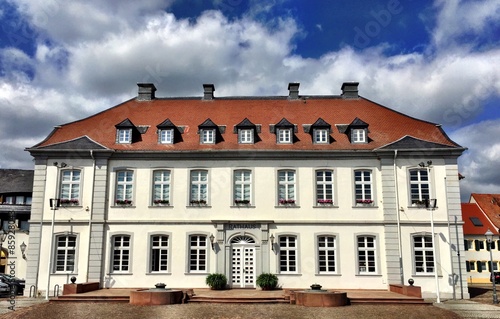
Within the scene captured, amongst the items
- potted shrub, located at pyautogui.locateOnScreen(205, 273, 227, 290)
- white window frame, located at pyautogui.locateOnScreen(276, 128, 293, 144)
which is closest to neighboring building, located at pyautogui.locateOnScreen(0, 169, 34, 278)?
potted shrub, located at pyautogui.locateOnScreen(205, 273, 227, 290)

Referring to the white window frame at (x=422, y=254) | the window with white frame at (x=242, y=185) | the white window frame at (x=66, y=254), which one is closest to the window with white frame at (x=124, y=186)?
the white window frame at (x=66, y=254)

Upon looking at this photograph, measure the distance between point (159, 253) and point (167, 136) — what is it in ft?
20.9

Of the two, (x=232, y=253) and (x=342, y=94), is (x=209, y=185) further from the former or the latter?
(x=342, y=94)

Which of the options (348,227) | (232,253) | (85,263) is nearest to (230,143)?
(232,253)

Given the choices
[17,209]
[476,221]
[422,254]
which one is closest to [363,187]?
[422,254]

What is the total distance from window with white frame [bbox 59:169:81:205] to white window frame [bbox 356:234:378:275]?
15058 millimetres

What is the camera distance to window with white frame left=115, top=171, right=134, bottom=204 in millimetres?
24172

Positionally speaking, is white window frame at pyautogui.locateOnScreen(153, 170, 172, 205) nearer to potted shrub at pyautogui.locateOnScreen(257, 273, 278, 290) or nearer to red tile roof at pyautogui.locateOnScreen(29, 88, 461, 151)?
red tile roof at pyautogui.locateOnScreen(29, 88, 461, 151)

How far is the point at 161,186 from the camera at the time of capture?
79.5 feet

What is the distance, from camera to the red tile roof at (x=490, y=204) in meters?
44.2

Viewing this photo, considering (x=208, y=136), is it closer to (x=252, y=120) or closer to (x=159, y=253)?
(x=252, y=120)

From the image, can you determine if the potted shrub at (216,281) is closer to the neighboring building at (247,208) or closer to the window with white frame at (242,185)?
the neighboring building at (247,208)

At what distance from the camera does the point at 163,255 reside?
23.6 metres

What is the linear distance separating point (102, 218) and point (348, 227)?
12.9 metres
